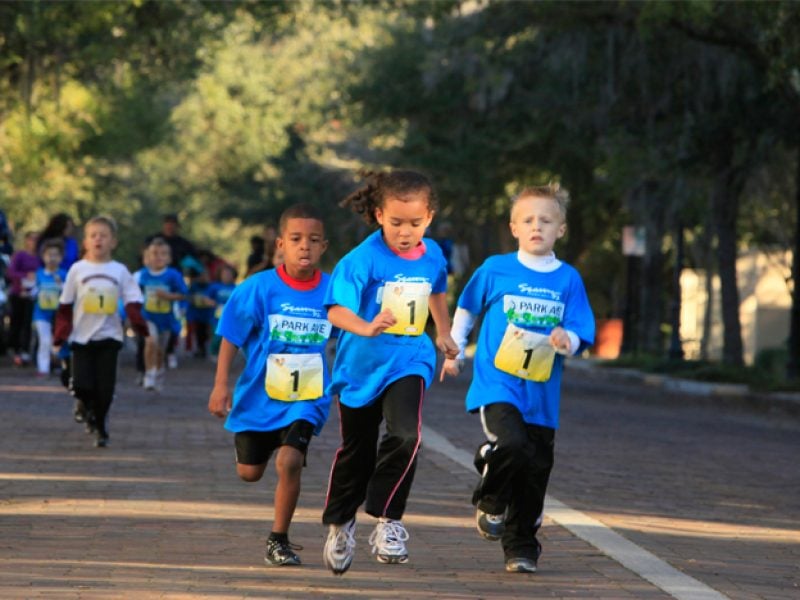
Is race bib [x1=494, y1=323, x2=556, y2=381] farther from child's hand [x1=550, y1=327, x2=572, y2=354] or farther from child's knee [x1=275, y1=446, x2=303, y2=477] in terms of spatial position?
child's knee [x1=275, y1=446, x2=303, y2=477]

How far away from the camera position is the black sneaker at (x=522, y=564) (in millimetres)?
7980

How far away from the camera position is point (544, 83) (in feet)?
106

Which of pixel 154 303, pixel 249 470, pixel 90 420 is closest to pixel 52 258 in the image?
pixel 154 303

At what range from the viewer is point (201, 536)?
8922mm

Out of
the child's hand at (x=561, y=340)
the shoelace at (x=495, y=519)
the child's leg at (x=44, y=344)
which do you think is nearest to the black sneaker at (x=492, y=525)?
the shoelace at (x=495, y=519)

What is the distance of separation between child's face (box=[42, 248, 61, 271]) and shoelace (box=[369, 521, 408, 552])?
14.8m

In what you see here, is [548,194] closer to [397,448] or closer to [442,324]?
[442,324]

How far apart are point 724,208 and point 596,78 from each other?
9.44 feet

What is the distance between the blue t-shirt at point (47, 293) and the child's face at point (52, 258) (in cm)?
8

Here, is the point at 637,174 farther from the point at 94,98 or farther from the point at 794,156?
the point at 94,98

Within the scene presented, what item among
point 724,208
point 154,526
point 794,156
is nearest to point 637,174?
point 724,208

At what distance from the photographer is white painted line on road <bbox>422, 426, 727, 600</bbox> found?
760 centimetres

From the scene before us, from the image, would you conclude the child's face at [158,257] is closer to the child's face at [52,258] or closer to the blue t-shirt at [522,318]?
the child's face at [52,258]

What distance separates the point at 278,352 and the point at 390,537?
0.96 meters
